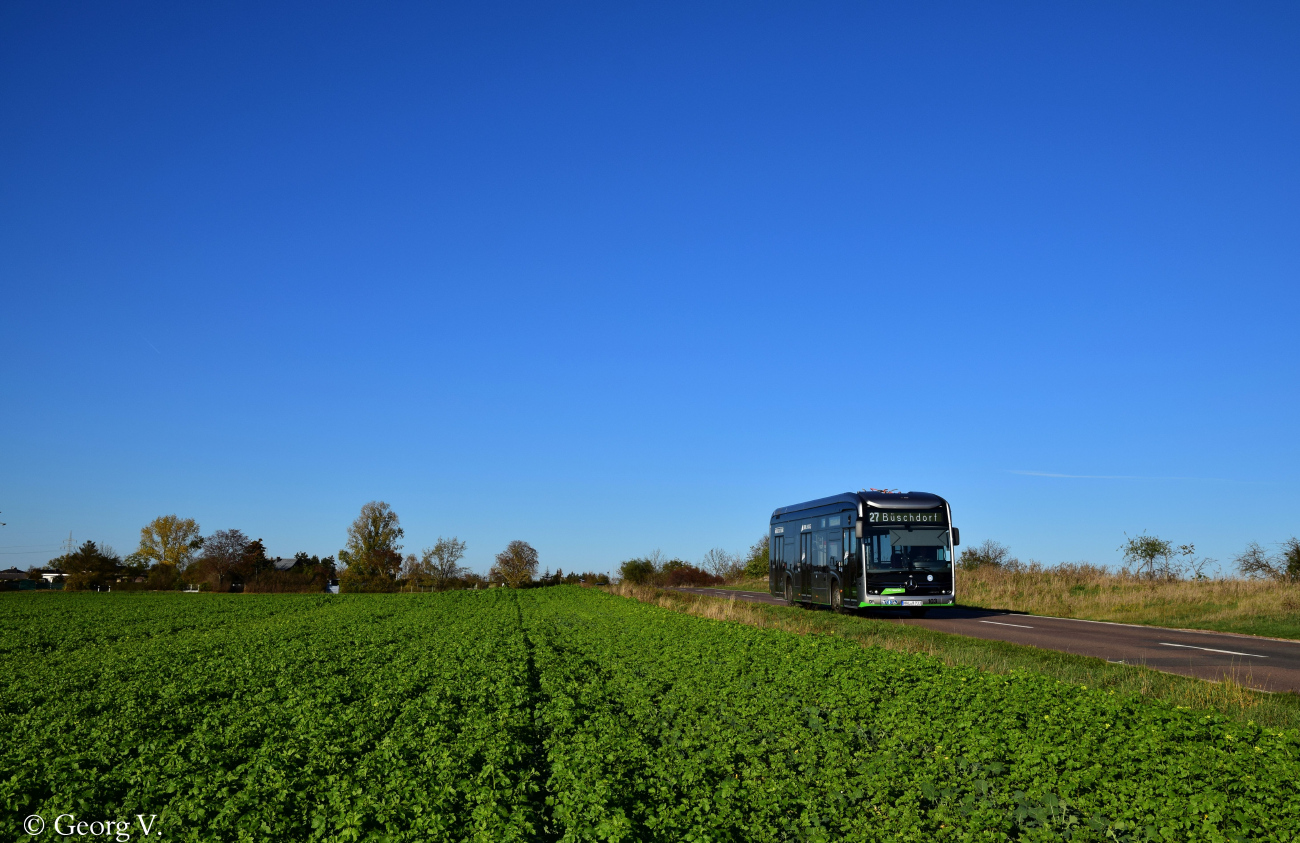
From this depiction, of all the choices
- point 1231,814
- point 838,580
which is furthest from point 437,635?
point 1231,814

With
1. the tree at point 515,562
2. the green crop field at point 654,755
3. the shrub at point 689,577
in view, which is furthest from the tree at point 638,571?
the green crop field at point 654,755

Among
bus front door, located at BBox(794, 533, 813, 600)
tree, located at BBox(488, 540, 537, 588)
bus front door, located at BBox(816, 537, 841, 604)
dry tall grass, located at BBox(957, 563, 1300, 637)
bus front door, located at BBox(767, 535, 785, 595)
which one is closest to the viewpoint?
dry tall grass, located at BBox(957, 563, 1300, 637)

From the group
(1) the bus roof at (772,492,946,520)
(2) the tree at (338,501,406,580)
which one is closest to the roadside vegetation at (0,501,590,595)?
(2) the tree at (338,501,406,580)

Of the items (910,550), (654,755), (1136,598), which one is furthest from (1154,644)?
(654,755)

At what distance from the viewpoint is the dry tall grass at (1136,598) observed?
2414 centimetres

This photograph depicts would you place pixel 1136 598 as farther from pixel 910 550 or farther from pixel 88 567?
pixel 88 567

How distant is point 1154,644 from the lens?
60.7 ft

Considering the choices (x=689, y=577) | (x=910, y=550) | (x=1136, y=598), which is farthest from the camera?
(x=689, y=577)

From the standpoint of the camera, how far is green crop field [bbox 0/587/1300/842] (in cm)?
692

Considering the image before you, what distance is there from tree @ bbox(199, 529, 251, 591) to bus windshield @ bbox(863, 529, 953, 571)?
7825 centimetres

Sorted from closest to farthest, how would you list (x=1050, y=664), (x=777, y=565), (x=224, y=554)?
(x=1050, y=664) < (x=777, y=565) < (x=224, y=554)

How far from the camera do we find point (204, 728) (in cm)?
1081

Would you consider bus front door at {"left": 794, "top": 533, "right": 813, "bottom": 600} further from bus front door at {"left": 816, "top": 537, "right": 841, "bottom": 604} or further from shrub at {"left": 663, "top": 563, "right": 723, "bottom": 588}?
shrub at {"left": 663, "top": 563, "right": 723, "bottom": 588}

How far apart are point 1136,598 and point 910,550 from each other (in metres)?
11.0
